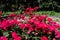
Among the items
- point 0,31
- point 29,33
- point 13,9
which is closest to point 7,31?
point 0,31

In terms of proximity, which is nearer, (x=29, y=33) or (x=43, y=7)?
(x=29, y=33)

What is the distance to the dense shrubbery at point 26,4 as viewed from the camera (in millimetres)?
14023

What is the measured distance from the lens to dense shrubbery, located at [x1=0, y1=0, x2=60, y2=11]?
14.0 m

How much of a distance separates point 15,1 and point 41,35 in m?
9.98

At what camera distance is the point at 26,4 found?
14367 millimetres

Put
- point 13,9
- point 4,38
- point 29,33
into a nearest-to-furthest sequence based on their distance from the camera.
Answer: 1. point 4,38
2. point 29,33
3. point 13,9

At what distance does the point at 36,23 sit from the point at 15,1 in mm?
9831

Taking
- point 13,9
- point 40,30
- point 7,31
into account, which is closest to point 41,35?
point 40,30

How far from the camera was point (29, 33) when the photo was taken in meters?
4.46

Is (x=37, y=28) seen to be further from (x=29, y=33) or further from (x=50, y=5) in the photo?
(x=50, y=5)

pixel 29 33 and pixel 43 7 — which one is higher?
pixel 29 33

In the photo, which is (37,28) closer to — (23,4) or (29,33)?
(29,33)

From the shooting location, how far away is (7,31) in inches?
177

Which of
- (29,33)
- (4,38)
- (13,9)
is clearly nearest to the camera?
(4,38)
